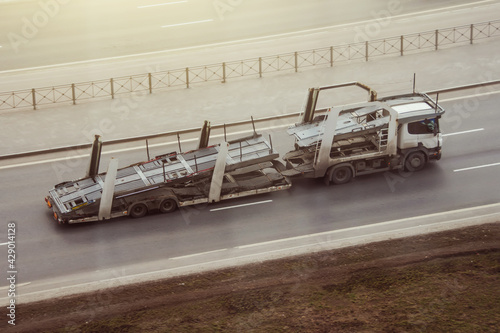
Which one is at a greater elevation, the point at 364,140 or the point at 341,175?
the point at 364,140

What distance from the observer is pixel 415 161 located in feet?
98.1

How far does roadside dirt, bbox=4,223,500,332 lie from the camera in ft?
70.9

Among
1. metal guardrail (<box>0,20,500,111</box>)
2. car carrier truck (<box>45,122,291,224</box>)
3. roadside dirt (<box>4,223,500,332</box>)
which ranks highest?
metal guardrail (<box>0,20,500,111</box>)

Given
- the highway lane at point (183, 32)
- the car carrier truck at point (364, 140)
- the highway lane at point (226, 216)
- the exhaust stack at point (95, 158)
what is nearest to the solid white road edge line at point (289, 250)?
the highway lane at point (226, 216)

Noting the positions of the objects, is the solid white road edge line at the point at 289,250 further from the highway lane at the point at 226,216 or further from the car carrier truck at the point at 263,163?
the car carrier truck at the point at 263,163

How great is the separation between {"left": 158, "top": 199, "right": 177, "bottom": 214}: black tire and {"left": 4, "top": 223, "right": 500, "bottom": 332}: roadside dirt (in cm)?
404

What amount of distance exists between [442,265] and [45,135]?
17.8m

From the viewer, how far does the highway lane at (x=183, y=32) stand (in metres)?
39.5

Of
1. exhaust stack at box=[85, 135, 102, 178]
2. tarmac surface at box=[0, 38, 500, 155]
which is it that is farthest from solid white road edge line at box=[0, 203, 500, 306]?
tarmac surface at box=[0, 38, 500, 155]

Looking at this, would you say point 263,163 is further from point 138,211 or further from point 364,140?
point 138,211

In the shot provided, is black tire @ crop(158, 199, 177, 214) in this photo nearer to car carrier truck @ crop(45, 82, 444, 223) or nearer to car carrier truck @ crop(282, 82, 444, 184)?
car carrier truck @ crop(45, 82, 444, 223)

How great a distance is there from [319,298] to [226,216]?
597 centimetres

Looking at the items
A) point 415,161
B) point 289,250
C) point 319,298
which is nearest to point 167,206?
point 289,250

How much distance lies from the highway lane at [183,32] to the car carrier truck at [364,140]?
10.9m
